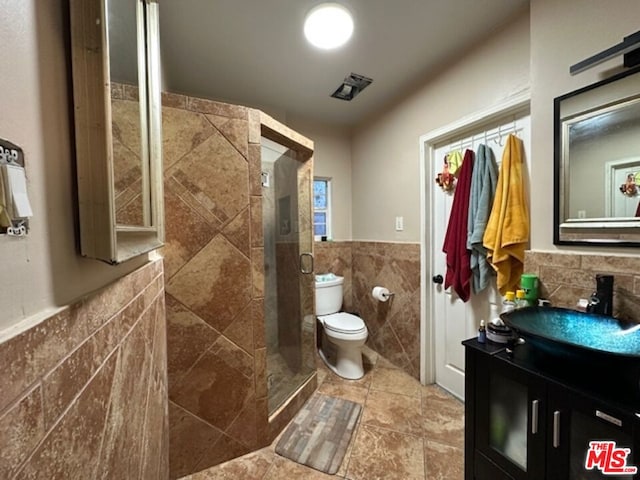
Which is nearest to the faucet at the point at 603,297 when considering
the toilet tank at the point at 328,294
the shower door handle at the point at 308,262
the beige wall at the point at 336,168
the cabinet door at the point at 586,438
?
the cabinet door at the point at 586,438

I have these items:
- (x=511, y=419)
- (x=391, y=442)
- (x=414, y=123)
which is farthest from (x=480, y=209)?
(x=391, y=442)

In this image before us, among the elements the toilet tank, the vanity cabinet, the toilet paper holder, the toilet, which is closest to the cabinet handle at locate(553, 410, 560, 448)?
the vanity cabinet

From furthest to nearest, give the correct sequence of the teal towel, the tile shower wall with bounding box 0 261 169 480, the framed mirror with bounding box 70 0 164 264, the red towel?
1. the red towel
2. the teal towel
3. the framed mirror with bounding box 70 0 164 264
4. the tile shower wall with bounding box 0 261 169 480

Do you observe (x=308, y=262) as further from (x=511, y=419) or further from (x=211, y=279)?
(x=511, y=419)

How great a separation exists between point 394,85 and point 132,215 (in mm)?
2086

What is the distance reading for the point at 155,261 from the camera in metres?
1.01

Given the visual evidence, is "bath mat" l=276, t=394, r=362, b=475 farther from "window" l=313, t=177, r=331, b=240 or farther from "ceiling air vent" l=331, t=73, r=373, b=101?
"ceiling air vent" l=331, t=73, r=373, b=101

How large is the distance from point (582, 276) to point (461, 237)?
2.08 feet

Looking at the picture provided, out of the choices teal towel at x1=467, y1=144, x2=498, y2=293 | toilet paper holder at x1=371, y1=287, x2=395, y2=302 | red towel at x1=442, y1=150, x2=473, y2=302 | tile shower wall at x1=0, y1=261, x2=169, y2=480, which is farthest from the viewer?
toilet paper holder at x1=371, y1=287, x2=395, y2=302

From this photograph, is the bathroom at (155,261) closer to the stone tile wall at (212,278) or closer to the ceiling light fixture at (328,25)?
the stone tile wall at (212,278)

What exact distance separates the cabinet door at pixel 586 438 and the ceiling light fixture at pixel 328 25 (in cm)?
182

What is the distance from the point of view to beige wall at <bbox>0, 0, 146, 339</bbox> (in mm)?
308

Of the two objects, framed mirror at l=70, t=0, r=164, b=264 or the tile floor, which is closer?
framed mirror at l=70, t=0, r=164, b=264

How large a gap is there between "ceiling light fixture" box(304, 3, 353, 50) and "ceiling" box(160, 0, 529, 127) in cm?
4
